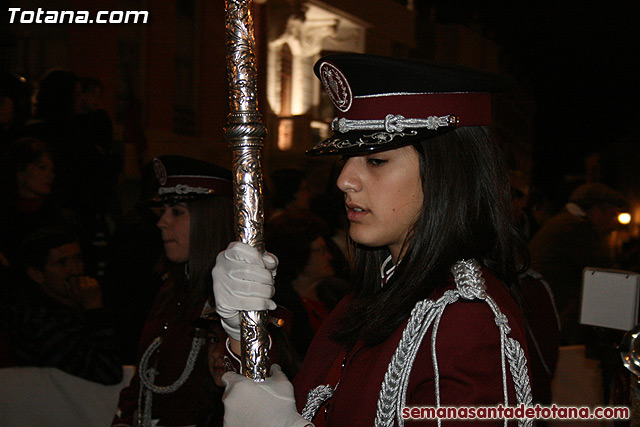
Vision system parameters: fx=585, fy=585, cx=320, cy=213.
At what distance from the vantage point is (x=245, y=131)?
4.01ft

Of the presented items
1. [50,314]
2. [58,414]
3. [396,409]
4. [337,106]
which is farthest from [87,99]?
[396,409]

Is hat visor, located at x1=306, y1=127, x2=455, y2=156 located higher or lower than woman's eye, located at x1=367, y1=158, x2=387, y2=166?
higher

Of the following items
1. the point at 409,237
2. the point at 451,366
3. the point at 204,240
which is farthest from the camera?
the point at 204,240

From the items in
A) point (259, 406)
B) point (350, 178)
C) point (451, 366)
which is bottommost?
point (259, 406)

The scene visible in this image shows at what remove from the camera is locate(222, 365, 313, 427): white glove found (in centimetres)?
128

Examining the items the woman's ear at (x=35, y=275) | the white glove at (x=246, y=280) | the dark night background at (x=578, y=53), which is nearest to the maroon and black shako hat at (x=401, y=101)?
the white glove at (x=246, y=280)

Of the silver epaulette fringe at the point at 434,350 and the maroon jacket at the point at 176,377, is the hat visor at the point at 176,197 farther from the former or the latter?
the silver epaulette fringe at the point at 434,350

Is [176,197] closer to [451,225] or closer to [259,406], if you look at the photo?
[259,406]

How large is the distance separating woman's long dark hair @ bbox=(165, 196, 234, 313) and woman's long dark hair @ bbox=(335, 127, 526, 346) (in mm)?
1243

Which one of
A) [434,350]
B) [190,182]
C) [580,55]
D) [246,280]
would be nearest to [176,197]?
[190,182]

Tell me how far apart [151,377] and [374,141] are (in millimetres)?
1646

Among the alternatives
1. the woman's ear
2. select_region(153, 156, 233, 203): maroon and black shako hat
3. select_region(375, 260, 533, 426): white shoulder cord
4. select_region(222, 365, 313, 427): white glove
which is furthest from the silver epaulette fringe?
the woman's ear

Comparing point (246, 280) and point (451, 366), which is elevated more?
point (246, 280)

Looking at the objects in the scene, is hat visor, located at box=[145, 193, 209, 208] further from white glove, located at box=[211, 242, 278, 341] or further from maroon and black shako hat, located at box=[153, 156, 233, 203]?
white glove, located at box=[211, 242, 278, 341]
